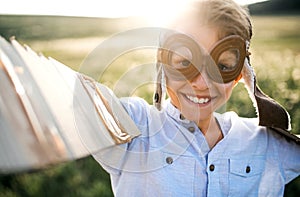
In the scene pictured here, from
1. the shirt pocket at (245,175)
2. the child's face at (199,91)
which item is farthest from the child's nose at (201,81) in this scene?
the shirt pocket at (245,175)

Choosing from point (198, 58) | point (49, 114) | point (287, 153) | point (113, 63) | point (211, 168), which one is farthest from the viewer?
point (113, 63)

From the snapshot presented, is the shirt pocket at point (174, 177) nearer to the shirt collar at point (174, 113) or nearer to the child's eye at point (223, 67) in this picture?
the shirt collar at point (174, 113)

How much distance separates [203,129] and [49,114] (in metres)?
0.61

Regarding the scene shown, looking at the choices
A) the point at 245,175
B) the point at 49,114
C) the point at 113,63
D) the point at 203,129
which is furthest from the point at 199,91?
the point at 113,63

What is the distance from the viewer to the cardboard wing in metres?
0.88

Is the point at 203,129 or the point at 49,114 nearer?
the point at 49,114

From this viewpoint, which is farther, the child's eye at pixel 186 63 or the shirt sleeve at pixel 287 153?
the shirt sleeve at pixel 287 153

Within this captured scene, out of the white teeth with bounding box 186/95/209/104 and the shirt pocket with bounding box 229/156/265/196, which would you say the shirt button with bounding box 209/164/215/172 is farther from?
the white teeth with bounding box 186/95/209/104

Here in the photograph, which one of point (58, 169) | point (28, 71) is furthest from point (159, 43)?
point (58, 169)

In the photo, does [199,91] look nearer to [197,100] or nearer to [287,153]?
[197,100]

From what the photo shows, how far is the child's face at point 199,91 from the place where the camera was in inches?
53.1

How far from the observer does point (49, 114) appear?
3.21ft

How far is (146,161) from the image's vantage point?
4.57ft

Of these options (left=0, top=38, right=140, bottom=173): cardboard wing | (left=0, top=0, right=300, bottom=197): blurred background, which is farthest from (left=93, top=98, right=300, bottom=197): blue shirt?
(left=0, top=0, right=300, bottom=197): blurred background
